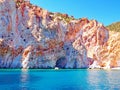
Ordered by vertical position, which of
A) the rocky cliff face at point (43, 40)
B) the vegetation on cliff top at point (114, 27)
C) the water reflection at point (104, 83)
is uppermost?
the vegetation on cliff top at point (114, 27)

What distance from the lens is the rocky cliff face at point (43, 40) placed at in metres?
94.3

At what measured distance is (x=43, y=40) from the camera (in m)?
98.8

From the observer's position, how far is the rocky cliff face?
94.3 metres

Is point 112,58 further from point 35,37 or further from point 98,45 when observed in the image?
point 35,37

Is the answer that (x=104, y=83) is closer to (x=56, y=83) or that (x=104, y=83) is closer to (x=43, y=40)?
(x=56, y=83)

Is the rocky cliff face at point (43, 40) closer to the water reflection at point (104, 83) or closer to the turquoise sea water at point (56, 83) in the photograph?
the turquoise sea water at point (56, 83)

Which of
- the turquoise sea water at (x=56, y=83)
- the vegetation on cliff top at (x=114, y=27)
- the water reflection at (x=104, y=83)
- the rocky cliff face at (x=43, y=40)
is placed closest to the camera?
the turquoise sea water at (x=56, y=83)

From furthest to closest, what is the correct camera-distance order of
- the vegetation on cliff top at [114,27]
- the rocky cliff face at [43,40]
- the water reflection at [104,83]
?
the vegetation on cliff top at [114,27], the rocky cliff face at [43,40], the water reflection at [104,83]

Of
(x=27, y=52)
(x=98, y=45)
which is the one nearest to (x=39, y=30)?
(x=27, y=52)

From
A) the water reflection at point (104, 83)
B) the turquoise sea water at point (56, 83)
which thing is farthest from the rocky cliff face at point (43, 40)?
the water reflection at point (104, 83)

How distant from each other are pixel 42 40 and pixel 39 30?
5227mm

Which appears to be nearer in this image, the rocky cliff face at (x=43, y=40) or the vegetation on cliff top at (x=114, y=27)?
the rocky cliff face at (x=43, y=40)

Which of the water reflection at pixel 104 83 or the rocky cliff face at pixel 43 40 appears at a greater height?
the rocky cliff face at pixel 43 40

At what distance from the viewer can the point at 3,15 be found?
9800cm
